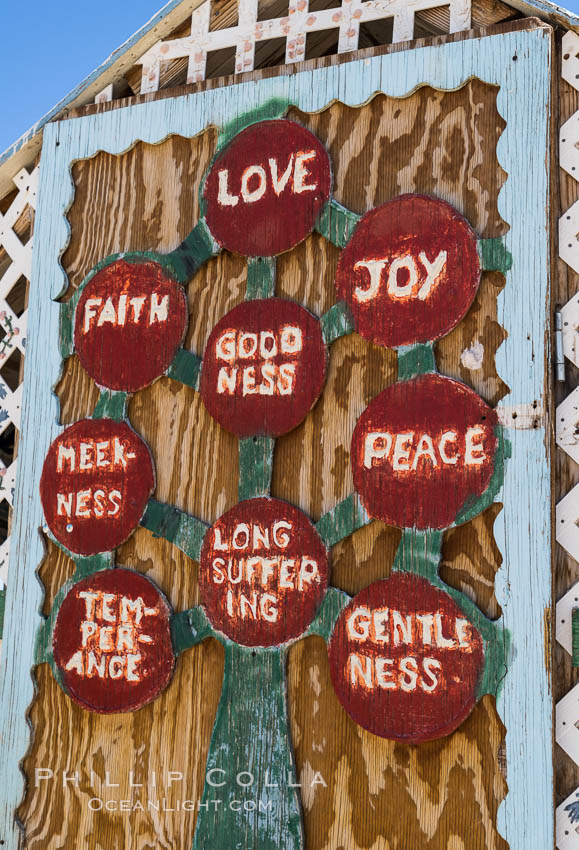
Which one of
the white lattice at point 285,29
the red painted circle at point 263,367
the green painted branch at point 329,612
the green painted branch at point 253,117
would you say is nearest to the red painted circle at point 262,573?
the green painted branch at point 329,612

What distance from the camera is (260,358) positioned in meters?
2.77

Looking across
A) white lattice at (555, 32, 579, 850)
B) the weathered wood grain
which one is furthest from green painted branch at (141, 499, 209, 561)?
white lattice at (555, 32, 579, 850)

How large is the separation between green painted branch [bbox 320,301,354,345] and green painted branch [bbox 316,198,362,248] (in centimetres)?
18

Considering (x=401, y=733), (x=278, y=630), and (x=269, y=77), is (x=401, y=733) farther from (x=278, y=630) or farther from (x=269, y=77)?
(x=269, y=77)

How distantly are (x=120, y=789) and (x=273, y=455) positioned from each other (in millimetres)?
1010

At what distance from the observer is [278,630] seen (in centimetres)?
262

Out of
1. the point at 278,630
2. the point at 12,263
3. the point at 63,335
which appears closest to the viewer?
the point at 278,630

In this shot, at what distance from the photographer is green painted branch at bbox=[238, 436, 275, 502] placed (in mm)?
2717

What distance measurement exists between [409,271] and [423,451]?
1.58 ft

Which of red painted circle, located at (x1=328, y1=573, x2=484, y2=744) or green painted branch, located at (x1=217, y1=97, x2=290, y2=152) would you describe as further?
green painted branch, located at (x1=217, y1=97, x2=290, y2=152)

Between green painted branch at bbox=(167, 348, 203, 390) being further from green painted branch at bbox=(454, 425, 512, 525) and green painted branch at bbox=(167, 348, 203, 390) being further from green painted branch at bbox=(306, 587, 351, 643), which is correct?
green painted branch at bbox=(454, 425, 512, 525)

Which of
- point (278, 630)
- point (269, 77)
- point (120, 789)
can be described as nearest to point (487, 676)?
point (278, 630)

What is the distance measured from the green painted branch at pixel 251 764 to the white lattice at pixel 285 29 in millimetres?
1736

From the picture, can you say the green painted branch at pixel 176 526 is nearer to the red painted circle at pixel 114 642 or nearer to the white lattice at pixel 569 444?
the red painted circle at pixel 114 642
